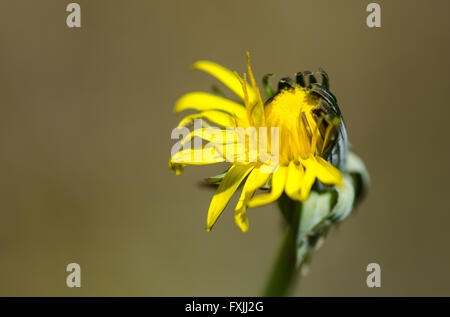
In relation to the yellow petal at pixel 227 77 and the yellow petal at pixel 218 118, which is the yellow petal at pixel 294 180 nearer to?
the yellow petal at pixel 218 118

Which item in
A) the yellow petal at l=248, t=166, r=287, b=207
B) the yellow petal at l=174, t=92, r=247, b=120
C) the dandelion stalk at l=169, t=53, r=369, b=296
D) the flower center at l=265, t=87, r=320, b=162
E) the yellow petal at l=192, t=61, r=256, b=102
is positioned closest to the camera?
the yellow petal at l=248, t=166, r=287, b=207

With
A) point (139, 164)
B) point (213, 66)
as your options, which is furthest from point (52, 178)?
point (213, 66)

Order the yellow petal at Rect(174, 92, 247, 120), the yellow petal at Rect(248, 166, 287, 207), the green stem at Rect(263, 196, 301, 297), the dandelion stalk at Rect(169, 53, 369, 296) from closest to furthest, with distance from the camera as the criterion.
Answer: the yellow petal at Rect(248, 166, 287, 207)
the dandelion stalk at Rect(169, 53, 369, 296)
the green stem at Rect(263, 196, 301, 297)
the yellow petal at Rect(174, 92, 247, 120)

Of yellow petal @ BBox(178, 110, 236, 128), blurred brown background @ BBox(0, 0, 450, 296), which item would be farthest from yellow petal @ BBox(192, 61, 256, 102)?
blurred brown background @ BBox(0, 0, 450, 296)

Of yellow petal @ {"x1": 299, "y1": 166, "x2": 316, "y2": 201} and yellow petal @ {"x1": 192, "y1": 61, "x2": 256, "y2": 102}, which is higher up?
yellow petal @ {"x1": 192, "y1": 61, "x2": 256, "y2": 102}

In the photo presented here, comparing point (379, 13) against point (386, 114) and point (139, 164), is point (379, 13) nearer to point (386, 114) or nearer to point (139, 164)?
point (386, 114)

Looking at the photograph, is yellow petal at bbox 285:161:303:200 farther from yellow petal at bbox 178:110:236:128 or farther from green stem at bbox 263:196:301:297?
yellow petal at bbox 178:110:236:128

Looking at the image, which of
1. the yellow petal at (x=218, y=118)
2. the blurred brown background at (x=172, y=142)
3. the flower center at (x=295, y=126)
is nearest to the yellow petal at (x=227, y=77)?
the yellow petal at (x=218, y=118)
